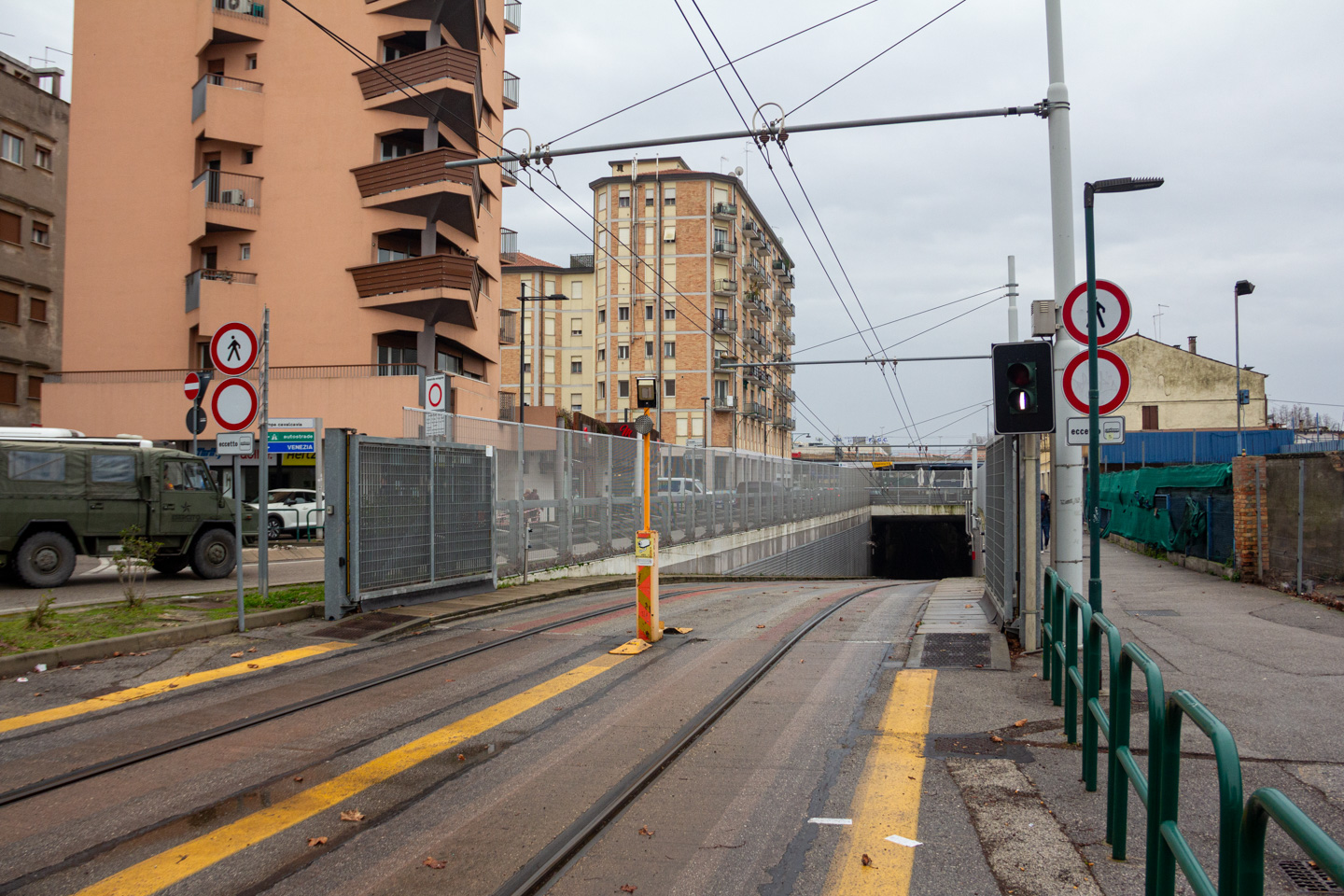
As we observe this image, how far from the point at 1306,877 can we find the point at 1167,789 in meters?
1.34

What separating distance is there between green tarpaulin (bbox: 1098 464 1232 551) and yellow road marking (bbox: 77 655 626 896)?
14362 mm

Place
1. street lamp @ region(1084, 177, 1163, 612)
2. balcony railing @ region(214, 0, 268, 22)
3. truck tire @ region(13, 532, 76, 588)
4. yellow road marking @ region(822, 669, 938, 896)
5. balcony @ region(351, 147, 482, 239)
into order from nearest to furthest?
yellow road marking @ region(822, 669, 938, 896)
street lamp @ region(1084, 177, 1163, 612)
truck tire @ region(13, 532, 76, 588)
balcony @ region(351, 147, 482, 239)
balcony railing @ region(214, 0, 268, 22)

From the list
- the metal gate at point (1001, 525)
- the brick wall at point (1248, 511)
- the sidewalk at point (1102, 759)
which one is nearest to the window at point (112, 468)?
the metal gate at point (1001, 525)

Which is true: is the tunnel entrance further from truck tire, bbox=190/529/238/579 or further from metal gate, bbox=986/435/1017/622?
metal gate, bbox=986/435/1017/622

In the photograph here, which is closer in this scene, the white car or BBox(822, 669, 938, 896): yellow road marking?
BBox(822, 669, 938, 896): yellow road marking

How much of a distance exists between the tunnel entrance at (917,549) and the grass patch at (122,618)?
2044 inches

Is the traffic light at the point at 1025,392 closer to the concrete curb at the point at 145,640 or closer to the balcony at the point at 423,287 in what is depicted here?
the concrete curb at the point at 145,640

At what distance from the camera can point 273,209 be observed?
37.9m

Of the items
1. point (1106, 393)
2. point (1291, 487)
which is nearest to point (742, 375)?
point (1291, 487)

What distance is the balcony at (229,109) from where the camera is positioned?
121 feet

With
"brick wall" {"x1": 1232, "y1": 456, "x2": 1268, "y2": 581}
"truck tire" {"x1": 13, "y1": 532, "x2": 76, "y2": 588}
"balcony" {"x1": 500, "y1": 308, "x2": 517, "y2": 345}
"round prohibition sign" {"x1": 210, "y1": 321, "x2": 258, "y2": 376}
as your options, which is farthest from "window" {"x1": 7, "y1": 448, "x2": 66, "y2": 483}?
"balcony" {"x1": 500, "y1": 308, "x2": 517, "y2": 345}

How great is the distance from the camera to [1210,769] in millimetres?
5664

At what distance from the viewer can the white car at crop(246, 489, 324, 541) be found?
30.7 m

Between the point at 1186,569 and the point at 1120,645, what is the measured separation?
56.7ft
